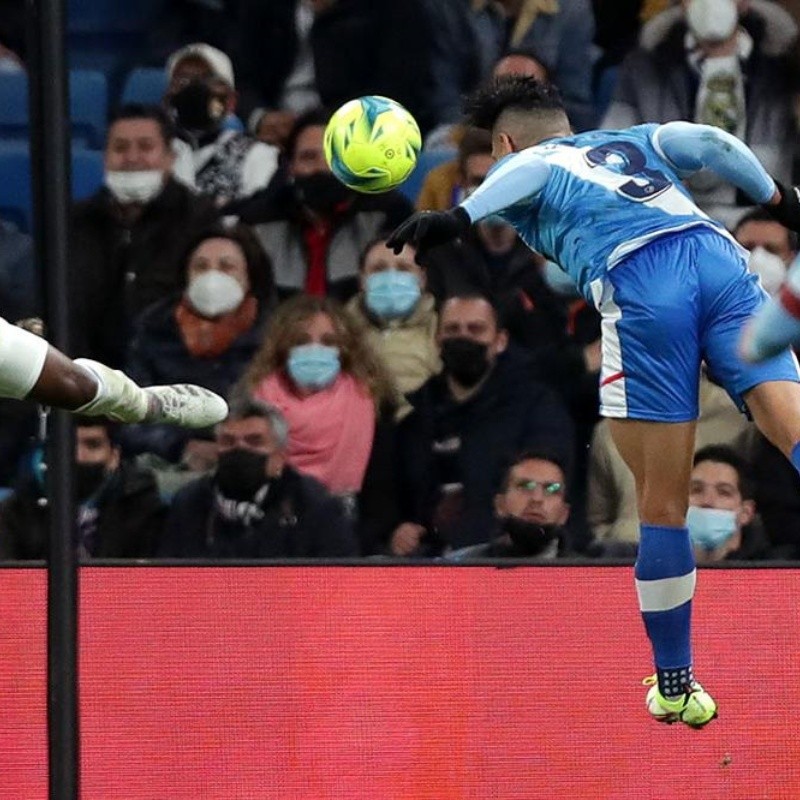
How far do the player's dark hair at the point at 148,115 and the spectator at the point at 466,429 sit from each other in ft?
3.62

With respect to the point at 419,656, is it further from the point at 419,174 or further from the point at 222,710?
the point at 419,174

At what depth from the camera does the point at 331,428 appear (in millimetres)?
6539

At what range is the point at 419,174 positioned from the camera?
694cm

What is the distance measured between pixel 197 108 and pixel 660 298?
2.44m

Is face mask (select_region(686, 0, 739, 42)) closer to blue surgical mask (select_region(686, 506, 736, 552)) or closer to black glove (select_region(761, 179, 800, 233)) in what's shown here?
blue surgical mask (select_region(686, 506, 736, 552))

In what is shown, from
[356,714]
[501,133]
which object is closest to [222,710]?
[356,714]

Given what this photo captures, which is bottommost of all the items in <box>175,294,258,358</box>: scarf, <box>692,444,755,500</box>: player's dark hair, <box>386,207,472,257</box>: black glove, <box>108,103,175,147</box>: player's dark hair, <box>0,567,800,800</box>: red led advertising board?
<box>0,567,800,800</box>: red led advertising board

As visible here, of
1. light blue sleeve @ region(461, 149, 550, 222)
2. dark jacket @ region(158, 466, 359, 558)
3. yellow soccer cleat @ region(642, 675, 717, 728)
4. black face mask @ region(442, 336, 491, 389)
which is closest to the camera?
light blue sleeve @ region(461, 149, 550, 222)

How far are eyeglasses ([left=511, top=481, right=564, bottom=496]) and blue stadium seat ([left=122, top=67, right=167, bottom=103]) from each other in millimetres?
1830

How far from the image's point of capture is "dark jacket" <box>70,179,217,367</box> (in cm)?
683

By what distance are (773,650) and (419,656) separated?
942 mm

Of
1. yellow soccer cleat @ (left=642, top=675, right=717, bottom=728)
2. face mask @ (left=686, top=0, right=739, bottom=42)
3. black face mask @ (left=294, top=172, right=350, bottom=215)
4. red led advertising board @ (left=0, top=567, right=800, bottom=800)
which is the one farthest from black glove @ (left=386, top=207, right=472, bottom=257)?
face mask @ (left=686, top=0, right=739, bottom=42)

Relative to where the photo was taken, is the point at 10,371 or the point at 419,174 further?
the point at 419,174

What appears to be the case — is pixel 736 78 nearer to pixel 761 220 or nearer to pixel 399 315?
pixel 761 220
